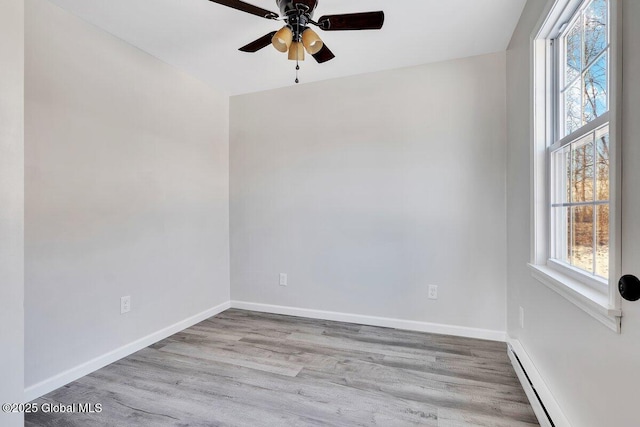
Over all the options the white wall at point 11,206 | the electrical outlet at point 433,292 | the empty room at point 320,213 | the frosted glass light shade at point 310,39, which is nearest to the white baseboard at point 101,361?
the empty room at point 320,213

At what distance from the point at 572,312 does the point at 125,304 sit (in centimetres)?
269

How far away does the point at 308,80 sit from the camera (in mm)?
2977

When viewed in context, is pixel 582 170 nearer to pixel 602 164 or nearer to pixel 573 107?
pixel 602 164

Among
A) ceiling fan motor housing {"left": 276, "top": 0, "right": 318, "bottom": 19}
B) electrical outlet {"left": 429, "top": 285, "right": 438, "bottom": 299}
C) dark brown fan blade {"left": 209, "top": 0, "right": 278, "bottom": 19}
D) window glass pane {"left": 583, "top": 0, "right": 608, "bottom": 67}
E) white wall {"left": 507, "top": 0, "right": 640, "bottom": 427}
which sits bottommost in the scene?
electrical outlet {"left": 429, "top": 285, "right": 438, "bottom": 299}

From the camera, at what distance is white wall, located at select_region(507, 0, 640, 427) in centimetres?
90

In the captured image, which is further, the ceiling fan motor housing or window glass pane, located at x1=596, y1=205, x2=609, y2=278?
the ceiling fan motor housing

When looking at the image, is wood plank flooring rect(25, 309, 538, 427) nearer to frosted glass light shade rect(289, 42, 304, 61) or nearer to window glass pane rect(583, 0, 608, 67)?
window glass pane rect(583, 0, 608, 67)

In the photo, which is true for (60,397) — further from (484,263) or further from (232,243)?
(484,263)

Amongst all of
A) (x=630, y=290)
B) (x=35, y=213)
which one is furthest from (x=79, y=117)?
(x=630, y=290)

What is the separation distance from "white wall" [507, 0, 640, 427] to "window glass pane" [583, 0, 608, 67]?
13.0 inches

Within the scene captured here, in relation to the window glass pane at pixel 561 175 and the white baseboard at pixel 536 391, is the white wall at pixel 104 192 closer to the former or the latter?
the white baseboard at pixel 536 391

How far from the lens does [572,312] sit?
1.29 meters

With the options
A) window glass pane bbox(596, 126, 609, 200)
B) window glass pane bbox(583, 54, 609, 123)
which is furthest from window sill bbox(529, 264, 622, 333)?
window glass pane bbox(583, 54, 609, 123)

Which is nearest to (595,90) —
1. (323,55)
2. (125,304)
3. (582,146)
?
(582,146)
